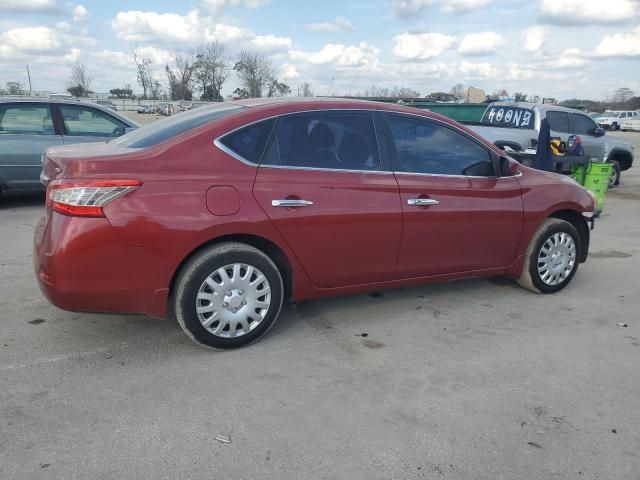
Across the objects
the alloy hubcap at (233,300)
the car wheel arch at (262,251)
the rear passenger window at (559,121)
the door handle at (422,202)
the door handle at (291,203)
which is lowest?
the alloy hubcap at (233,300)

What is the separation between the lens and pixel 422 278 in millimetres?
4340

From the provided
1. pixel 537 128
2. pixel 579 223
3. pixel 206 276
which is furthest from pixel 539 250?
pixel 537 128

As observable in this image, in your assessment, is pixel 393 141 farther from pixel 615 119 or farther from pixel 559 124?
pixel 615 119

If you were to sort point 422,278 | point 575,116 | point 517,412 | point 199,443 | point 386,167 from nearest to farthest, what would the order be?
point 199,443
point 517,412
point 386,167
point 422,278
point 575,116

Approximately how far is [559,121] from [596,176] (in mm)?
3229

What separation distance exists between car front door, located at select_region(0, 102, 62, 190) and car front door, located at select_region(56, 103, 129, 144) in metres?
0.19

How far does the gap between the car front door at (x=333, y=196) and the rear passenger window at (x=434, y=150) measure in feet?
0.70

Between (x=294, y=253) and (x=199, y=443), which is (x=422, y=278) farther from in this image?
(x=199, y=443)

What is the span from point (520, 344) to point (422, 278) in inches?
34.7

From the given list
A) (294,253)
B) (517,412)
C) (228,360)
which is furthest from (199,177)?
(517,412)

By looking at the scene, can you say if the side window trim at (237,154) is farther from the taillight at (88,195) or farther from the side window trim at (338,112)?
the taillight at (88,195)

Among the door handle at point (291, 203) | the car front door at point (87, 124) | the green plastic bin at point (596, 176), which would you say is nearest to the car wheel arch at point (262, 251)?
the door handle at point (291, 203)

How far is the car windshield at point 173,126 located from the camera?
3673mm

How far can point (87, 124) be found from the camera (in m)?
8.21
